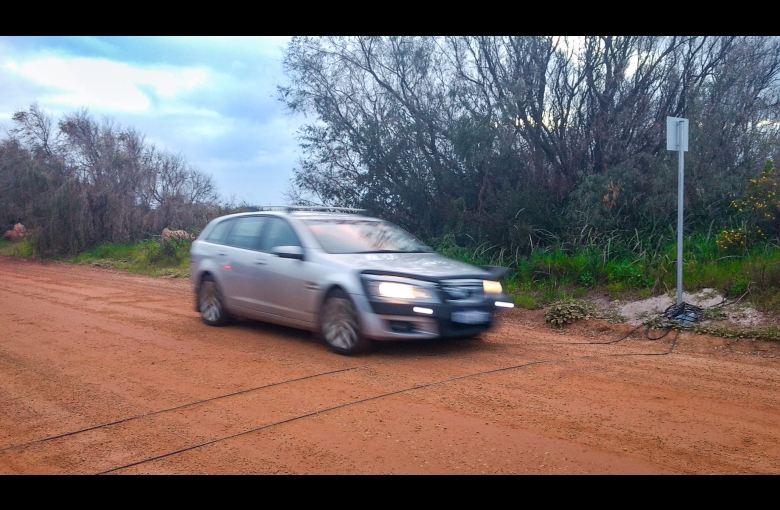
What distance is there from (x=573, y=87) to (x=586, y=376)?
30.1ft

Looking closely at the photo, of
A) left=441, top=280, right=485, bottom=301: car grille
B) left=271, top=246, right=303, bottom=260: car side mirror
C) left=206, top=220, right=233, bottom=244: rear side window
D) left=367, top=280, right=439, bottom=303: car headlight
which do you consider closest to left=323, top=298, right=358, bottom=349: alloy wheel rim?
left=367, top=280, right=439, bottom=303: car headlight

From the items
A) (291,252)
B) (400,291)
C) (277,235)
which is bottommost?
(400,291)

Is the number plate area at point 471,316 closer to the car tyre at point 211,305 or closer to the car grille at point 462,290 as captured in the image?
the car grille at point 462,290

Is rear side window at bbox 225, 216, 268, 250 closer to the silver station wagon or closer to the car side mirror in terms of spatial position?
the silver station wagon

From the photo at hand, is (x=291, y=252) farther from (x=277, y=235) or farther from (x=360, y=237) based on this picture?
(x=360, y=237)

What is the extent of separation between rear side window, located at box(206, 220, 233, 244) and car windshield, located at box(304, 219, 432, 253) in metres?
1.66

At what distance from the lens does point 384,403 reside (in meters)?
5.68

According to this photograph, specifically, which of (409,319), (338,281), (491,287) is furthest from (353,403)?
(491,287)

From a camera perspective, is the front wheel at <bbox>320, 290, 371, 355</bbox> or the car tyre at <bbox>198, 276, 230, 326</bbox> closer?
the front wheel at <bbox>320, 290, 371, 355</bbox>

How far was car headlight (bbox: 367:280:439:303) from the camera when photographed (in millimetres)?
7246

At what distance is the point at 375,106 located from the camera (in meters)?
16.4

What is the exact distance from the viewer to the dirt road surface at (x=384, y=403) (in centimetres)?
448

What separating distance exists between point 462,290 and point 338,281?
4.48ft

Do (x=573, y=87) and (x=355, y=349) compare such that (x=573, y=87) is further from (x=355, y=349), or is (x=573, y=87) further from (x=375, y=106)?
(x=355, y=349)
